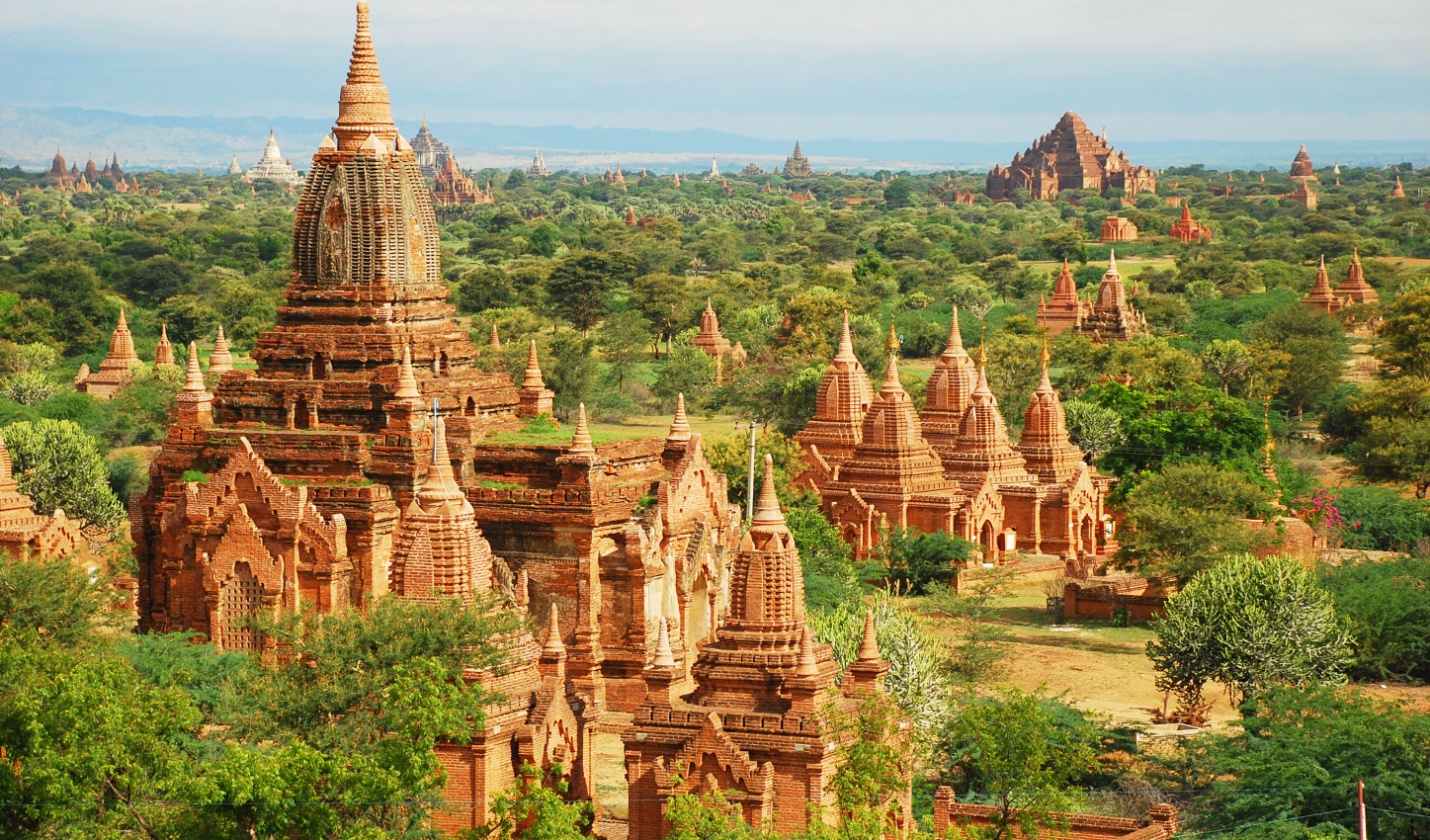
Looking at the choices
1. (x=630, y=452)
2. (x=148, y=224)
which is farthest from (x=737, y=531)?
(x=148, y=224)

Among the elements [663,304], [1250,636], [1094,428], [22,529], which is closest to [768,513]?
[1250,636]

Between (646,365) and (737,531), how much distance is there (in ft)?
192

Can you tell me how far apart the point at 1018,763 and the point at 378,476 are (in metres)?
12.8

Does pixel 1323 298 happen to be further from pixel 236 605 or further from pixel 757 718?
pixel 757 718

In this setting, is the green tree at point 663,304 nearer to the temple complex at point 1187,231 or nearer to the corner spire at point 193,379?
the corner spire at point 193,379

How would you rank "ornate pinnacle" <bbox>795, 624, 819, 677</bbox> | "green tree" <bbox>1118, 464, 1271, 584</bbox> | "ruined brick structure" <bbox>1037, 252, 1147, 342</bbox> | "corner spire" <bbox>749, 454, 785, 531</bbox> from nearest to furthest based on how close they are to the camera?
1. "ornate pinnacle" <bbox>795, 624, 819, 677</bbox>
2. "corner spire" <bbox>749, 454, 785, 531</bbox>
3. "green tree" <bbox>1118, 464, 1271, 584</bbox>
4. "ruined brick structure" <bbox>1037, 252, 1147, 342</bbox>

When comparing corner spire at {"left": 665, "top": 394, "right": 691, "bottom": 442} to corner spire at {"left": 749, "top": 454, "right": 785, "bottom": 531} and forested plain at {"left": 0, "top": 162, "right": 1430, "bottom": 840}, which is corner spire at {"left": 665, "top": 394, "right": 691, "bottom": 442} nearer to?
forested plain at {"left": 0, "top": 162, "right": 1430, "bottom": 840}

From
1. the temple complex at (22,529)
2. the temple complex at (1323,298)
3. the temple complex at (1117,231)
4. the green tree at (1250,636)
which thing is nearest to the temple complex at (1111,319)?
the temple complex at (1323,298)

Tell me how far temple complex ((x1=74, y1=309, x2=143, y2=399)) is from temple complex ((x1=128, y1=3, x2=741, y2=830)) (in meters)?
37.5

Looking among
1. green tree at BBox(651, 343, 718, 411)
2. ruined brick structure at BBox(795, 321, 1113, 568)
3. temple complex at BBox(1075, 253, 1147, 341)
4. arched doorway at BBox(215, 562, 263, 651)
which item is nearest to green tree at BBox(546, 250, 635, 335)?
green tree at BBox(651, 343, 718, 411)

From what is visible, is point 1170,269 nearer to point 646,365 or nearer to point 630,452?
point 646,365

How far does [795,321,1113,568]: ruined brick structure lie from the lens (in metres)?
54.7

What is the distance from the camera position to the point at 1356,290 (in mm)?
107062

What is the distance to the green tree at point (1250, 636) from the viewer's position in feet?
128
